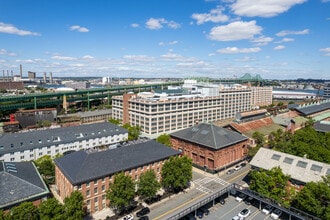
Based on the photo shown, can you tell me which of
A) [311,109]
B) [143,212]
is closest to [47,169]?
[143,212]

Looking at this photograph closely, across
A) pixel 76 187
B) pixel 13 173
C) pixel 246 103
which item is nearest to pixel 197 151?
pixel 76 187

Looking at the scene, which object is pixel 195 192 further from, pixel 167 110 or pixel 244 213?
pixel 167 110

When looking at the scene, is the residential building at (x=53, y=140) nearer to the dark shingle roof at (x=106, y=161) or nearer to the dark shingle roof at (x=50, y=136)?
the dark shingle roof at (x=50, y=136)

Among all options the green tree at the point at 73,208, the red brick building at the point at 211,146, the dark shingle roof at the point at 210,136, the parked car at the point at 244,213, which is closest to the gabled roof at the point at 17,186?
the green tree at the point at 73,208

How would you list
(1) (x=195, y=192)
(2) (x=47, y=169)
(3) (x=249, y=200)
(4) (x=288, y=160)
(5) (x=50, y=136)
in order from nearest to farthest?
(3) (x=249, y=200) → (4) (x=288, y=160) → (1) (x=195, y=192) → (2) (x=47, y=169) → (5) (x=50, y=136)

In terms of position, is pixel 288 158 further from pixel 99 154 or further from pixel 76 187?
pixel 76 187

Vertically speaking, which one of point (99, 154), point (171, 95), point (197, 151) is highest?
point (171, 95)
